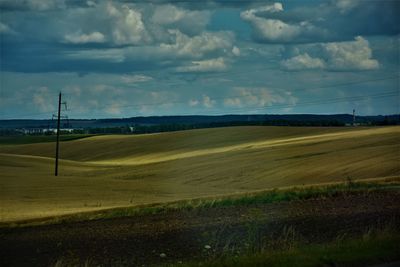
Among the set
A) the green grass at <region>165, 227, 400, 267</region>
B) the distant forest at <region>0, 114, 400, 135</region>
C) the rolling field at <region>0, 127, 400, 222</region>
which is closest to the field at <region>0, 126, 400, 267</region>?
the green grass at <region>165, 227, 400, 267</region>

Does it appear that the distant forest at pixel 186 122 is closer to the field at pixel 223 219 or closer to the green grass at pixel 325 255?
the field at pixel 223 219

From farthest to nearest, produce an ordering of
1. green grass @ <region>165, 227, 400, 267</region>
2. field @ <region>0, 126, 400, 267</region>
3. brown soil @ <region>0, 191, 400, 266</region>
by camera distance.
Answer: brown soil @ <region>0, 191, 400, 266</region>, field @ <region>0, 126, 400, 267</region>, green grass @ <region>165, 227, 400, 267</region>

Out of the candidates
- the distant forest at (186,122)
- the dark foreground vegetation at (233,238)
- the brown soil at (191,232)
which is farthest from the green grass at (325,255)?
the distant forest at (186,122)

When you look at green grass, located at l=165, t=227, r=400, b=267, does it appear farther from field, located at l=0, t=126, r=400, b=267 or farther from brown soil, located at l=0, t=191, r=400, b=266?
brown soil, located at l=0, t=191, r=400, b=266

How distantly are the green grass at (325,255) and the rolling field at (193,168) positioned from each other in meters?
19.2

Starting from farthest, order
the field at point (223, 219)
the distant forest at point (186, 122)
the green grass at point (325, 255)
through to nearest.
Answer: the distant forest at point (186, 122)
the field at point (223, 219)
the green grass at point (325, 255)

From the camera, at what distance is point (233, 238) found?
13.7m

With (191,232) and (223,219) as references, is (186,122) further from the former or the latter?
(191,232)

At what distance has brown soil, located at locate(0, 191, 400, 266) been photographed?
12.7 meters

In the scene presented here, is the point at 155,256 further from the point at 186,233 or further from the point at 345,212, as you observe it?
the point at 345,212

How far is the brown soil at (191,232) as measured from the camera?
12.7 metres

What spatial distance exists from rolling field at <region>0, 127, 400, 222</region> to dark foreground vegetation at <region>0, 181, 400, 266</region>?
12.7 m

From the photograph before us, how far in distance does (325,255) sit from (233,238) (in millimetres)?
3223

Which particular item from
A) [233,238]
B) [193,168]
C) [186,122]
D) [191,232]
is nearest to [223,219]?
[191,232]
